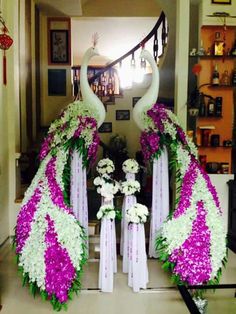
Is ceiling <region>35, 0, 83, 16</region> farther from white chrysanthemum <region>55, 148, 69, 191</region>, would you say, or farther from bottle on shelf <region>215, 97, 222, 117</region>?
white chrysanthemum <region>55, 148, 69, 191</region>

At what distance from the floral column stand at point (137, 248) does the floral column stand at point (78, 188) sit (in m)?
0.66

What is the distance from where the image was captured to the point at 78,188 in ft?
12.2

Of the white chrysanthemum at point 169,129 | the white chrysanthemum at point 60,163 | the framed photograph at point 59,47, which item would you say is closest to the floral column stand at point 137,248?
the white chrysanthemum at point 60,163

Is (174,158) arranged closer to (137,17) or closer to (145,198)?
(145,198)

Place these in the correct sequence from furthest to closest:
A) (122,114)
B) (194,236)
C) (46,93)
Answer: (46,93)
(122,114)
(194,236)

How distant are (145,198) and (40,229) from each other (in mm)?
2545

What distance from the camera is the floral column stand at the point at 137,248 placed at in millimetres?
3238

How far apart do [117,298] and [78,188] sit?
113cm

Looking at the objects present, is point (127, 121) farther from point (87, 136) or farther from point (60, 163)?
point (60, 163)

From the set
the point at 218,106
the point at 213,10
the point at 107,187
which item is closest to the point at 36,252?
the point at 107,187

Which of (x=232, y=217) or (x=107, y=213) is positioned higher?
(x=107, y=213)

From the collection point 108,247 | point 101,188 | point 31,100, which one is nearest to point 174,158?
point 101,188

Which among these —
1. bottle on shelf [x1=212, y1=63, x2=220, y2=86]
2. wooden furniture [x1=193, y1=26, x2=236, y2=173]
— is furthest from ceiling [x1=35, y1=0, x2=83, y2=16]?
bottle on shelf [x1=212, y1=63, x2=220, y2=86]

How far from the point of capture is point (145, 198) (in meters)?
5.23
